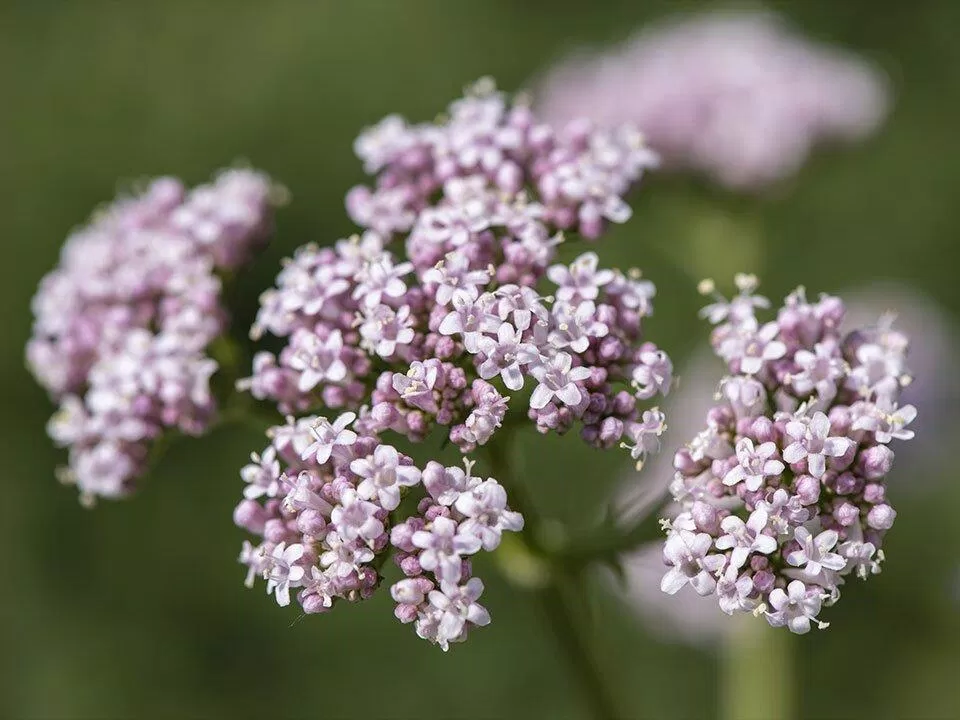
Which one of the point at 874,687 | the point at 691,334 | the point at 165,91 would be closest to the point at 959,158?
the point at 691,334

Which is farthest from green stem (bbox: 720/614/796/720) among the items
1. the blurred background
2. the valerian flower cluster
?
the valerian flower cluster

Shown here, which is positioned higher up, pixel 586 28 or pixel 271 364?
pixel 586 28

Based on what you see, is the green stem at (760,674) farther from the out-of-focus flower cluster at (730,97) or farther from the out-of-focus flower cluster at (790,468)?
the out-of-focus flower cluster at (730,97)

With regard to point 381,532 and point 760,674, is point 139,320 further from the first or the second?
point 760,674

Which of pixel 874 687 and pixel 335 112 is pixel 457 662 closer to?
pixel 874 687

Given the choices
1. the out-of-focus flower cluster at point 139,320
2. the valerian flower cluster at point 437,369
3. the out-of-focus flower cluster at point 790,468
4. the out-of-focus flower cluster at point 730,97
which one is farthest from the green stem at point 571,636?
the out-of-focus flower cluster at point 730,97

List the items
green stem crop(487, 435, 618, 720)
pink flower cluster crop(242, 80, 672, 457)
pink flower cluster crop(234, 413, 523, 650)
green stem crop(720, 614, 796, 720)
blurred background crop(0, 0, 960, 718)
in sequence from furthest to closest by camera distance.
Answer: blurred background crop(0, 0, 960, 718), green stem crop(720, 614, 796, 720), green stem crop(487, 435, 618, 720), pink flower cluster crop(242, 80, 672, 457), pink flower cluster crop(234, 413, 523, 650)

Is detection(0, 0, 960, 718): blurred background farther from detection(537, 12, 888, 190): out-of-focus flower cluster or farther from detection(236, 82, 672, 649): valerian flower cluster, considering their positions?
detection(236, 82, 672, 649): valerian flower cluster
